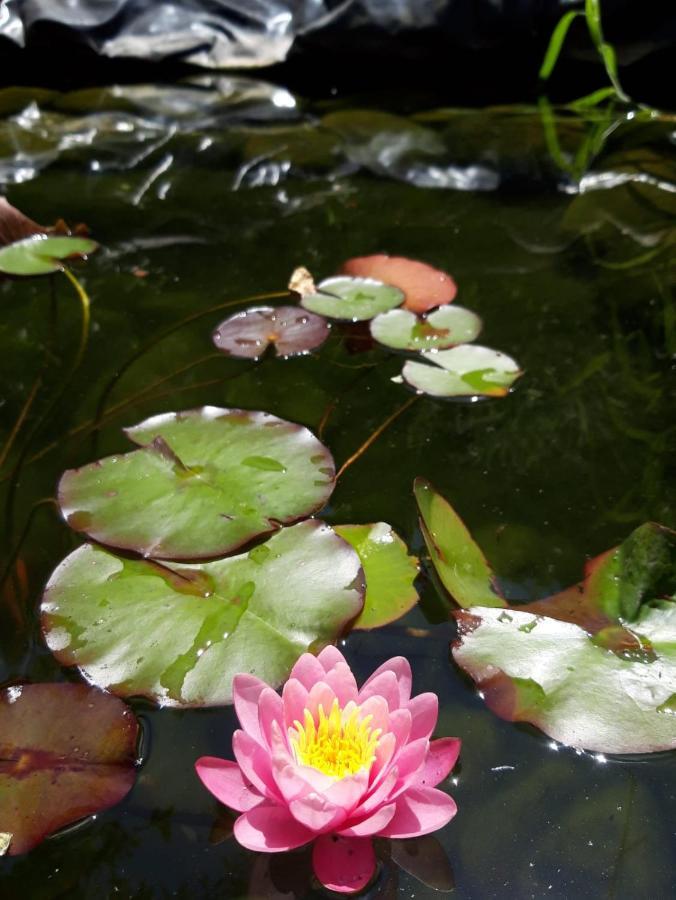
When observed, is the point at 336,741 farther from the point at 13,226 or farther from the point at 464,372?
the point at 13,226

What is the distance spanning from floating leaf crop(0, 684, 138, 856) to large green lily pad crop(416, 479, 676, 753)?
0.38m

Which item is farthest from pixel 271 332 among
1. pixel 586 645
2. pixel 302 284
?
pixel 586 645

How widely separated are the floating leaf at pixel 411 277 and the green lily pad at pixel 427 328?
4cm

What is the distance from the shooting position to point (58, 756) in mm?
844

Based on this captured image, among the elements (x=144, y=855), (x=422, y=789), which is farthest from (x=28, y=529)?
(x=422, y=789)

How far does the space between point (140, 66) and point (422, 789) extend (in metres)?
2.46

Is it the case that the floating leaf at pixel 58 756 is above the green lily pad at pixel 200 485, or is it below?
below

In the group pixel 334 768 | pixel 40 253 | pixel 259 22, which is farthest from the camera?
pixel 259 22

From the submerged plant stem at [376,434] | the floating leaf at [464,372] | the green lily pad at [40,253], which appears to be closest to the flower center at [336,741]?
the submerged plant stem at [376,434]

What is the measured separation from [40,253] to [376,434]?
88 cm

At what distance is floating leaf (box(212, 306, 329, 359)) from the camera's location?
145 cm

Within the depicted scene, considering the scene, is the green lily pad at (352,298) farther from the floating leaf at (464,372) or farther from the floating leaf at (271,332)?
the floating leaf at (464,372)

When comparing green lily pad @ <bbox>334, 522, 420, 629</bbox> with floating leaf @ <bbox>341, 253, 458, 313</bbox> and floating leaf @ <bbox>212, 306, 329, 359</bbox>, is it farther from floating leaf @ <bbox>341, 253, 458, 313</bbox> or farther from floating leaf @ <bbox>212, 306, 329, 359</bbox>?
floating leaf @ <bbox>341, 253, 458, 313</bbox>

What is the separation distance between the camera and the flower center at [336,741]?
746 millimetres
